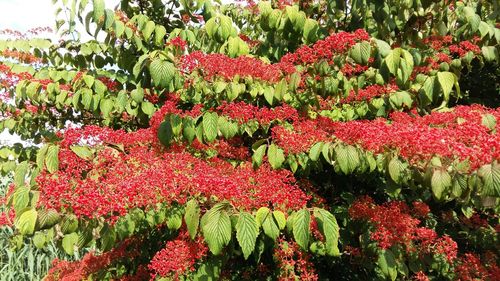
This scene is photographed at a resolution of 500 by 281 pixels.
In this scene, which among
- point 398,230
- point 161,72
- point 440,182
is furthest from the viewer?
point 398,230

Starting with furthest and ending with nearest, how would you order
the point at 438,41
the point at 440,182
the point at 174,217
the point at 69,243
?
the point at 438,41, the point at 69,243, the point at 174,217, the point at 440,182

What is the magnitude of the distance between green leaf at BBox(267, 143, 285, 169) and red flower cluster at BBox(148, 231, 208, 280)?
24.8 inches

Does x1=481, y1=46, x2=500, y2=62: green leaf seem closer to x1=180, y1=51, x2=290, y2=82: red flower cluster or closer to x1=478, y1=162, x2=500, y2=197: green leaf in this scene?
x1=180, y1=51, x2=290, y2=82: red flower cluster

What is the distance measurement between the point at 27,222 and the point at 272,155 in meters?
1.34

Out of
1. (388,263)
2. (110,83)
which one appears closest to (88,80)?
(110,83)

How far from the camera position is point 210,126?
8.64 ft

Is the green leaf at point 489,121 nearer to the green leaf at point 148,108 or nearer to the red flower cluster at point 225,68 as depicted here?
the red flower cluster at point 225,68

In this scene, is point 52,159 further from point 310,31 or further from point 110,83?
point 310,31

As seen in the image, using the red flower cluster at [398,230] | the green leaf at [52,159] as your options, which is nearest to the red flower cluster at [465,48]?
the red flower cluster at [398,230]

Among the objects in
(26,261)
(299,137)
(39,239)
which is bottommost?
(26,261)

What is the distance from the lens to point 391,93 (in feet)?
10.4

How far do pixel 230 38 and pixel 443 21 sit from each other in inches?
74.2

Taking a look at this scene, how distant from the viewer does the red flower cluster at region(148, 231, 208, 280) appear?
93.5 inches

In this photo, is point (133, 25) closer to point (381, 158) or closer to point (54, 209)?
point (54, 209)
